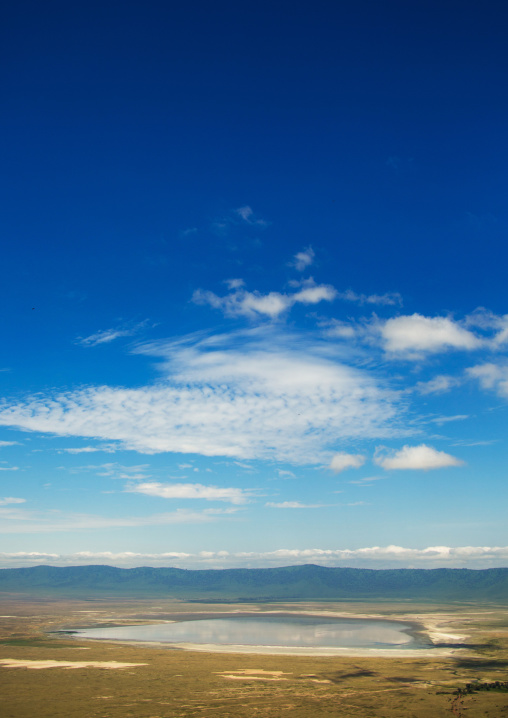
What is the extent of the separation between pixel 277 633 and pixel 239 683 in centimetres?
5688

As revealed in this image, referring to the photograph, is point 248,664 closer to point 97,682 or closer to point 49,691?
point 97,682

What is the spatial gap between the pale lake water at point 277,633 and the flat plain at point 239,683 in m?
13.5

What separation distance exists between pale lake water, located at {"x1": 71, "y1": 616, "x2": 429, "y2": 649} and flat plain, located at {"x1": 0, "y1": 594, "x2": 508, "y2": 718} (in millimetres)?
13527

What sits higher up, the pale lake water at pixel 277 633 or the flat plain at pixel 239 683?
the flat plain at pixel 239 683

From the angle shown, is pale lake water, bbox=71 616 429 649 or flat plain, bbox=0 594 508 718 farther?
pale lake water, bbox=71 616 429 649

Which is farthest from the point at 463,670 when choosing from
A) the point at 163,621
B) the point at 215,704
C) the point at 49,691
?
the point at 163,621

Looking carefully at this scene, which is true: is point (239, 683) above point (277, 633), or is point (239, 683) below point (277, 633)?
above

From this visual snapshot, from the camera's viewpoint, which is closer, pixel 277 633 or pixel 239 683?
pixel 239 683

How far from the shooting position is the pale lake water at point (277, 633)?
85.1m

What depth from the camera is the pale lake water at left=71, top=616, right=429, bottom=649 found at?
85.1 m

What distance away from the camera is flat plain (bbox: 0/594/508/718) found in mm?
39719

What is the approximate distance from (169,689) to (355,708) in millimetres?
17226

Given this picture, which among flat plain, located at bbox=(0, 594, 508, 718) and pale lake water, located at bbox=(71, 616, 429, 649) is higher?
flat plain, located at bbox=(0, 594, 508, 718)

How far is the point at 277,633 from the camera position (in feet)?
332
